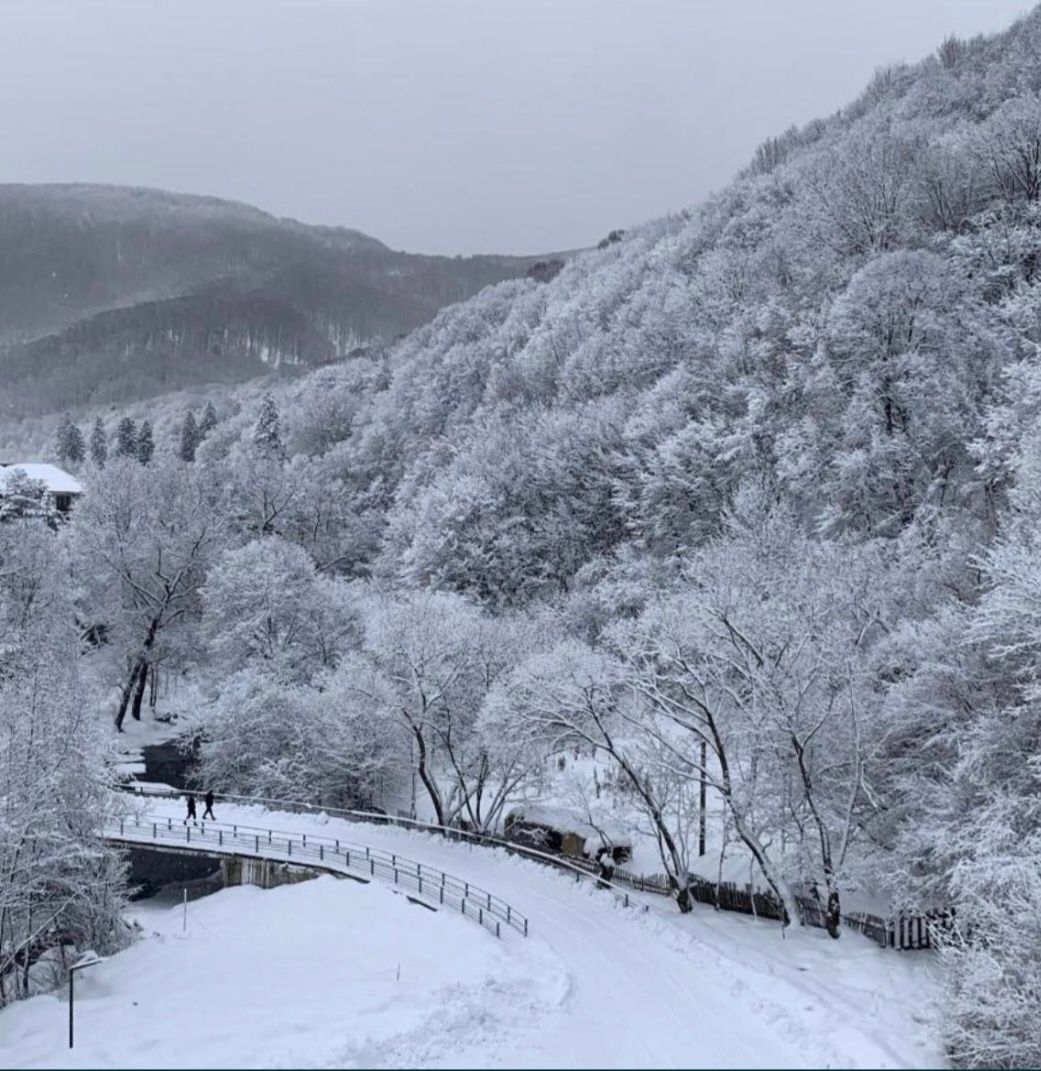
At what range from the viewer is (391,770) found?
3888cm

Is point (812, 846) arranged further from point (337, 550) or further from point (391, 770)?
point (337, 550)

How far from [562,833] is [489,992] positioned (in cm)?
1547

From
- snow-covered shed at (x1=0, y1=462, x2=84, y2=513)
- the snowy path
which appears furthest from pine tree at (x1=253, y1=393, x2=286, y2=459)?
the snowy path

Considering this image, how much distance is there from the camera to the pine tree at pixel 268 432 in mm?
96438

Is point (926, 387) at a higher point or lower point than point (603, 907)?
higher

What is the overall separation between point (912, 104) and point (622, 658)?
6606cm

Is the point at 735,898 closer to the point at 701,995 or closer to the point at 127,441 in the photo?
the point at 701,995

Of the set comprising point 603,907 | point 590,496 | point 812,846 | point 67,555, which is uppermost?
point 590,496

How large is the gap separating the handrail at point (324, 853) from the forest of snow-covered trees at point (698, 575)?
13.7 ft

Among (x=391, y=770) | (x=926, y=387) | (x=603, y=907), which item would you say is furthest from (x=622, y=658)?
(x=926, y=387)

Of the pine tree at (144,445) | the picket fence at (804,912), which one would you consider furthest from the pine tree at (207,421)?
the picket fence at (804,912)

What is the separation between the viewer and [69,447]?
379ft

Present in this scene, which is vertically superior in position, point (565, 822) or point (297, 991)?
point (565, 822)

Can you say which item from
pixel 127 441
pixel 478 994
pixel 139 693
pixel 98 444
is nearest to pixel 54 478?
pixel 127 441
